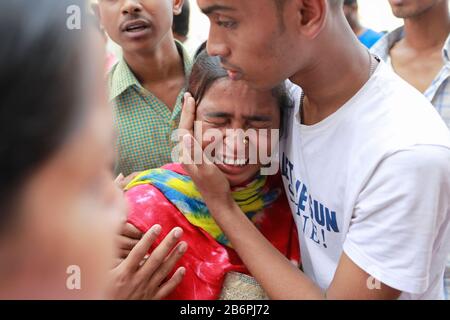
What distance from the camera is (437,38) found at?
1.64m

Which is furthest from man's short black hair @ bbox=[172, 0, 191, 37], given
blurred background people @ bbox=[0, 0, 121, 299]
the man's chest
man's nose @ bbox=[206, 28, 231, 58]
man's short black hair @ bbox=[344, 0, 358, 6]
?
blurred background people @ bbox=[0, 0, 121, 299]

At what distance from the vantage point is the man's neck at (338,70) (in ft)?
3.14

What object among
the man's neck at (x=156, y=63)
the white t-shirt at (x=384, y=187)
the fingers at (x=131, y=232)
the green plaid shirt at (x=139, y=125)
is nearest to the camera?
the white t-shirt at (x=384, y=187)

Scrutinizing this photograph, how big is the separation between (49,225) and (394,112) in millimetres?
649

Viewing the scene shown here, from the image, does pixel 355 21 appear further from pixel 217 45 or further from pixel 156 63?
pixel 217 45

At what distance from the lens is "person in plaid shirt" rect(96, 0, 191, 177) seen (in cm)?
138

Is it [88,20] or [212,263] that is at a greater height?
[88,20]

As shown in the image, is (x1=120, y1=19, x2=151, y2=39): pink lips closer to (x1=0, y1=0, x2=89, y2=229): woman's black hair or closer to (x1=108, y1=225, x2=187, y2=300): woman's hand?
(x1=108, y1=225, x2=187, y2=300): woman's hand

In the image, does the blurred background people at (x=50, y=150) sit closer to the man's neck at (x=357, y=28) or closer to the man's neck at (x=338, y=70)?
the man's neck at (x=338, y=70)

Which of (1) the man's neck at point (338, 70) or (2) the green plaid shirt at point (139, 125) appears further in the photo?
(2) the green plaid shirt at point (139, 125)

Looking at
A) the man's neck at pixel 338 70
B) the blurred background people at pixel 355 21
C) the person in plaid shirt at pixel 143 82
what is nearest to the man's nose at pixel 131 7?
the person in plaid shirt at pixel 143 82

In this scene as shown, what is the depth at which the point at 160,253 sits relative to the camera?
1.02m
